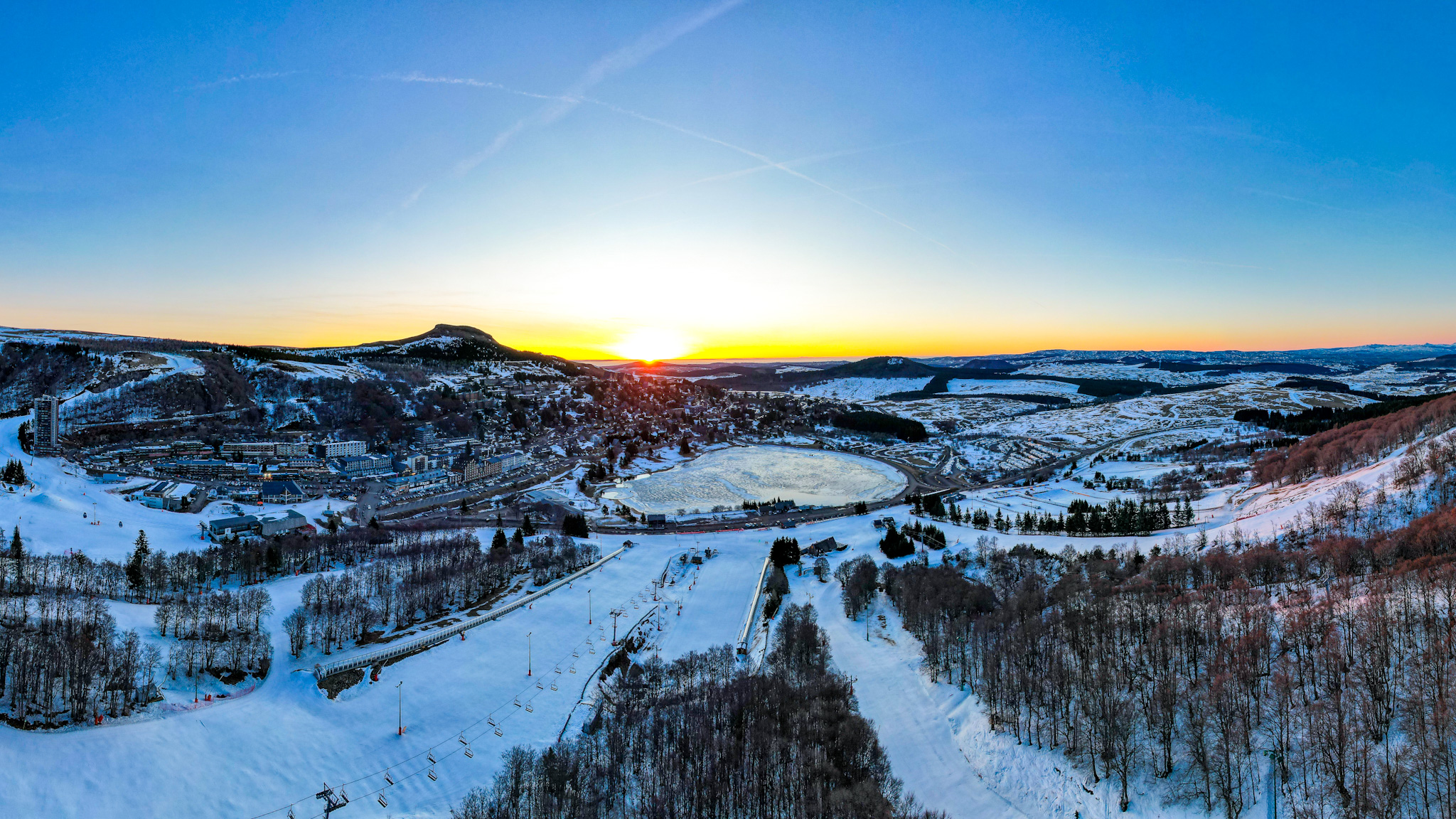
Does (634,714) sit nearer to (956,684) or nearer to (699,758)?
(699,758)

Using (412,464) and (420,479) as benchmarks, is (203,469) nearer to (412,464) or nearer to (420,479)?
(412,464)

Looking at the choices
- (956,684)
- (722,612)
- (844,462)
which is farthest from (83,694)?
(844,462)

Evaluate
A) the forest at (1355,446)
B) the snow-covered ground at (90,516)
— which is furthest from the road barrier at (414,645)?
the forest at (1355,446)

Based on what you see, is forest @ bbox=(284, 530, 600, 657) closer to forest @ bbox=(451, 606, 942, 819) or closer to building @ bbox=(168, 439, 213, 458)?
forest @ bbox=(451, 606, 942, 819)

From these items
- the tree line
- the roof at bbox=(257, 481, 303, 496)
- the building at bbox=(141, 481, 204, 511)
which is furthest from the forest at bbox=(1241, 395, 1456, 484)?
the building at bbox=(141, 481, 204, 511)

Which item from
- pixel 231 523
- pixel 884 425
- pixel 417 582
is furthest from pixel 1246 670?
pixel 884 425
